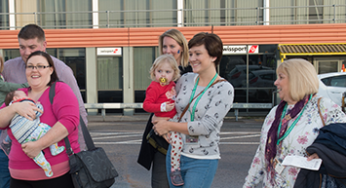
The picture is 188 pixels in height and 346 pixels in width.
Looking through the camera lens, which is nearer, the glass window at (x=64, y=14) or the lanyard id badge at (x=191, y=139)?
the lanyard id badge at (x=191, y=139)

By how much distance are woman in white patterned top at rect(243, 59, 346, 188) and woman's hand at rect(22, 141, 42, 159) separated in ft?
5.66

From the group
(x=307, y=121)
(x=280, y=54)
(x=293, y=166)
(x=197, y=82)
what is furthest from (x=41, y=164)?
(x=280, y=54)

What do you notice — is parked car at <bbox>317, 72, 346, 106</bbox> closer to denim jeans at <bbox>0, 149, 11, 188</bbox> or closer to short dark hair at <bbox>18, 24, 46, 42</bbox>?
short dark hair at <bbox>18, 24, 46, 42</bbox>

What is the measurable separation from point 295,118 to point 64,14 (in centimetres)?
1681

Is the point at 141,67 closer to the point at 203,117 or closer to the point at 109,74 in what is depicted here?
the point at 109,74

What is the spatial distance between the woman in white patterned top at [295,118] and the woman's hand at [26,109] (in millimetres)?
1776

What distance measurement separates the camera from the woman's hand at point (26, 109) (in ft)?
7.63

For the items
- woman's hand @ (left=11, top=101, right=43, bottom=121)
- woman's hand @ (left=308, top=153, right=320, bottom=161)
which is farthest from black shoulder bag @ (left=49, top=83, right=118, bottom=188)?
woman's hand @ (left=308, top=153, right=320, bottom=161)

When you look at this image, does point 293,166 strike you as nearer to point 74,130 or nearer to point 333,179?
point 333,179

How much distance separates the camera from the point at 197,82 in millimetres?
2635

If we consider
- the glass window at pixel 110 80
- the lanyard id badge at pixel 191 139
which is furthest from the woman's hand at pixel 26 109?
the glass window at pixel 110 80

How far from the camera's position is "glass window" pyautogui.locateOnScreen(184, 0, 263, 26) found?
16688mm

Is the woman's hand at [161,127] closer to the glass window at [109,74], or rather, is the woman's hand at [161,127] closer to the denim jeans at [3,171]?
the denim jeans at [3,171]

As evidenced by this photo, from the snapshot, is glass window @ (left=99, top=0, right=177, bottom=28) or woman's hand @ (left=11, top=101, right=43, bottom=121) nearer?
woman's hand @ (left=11, top=101, right=43, bottom=121)
